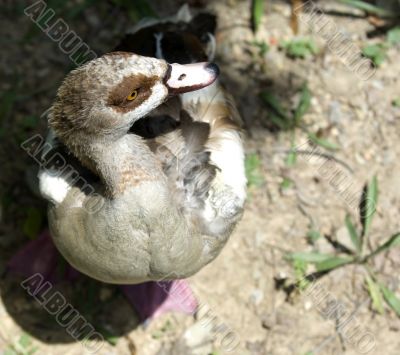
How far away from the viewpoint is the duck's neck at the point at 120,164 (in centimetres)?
243

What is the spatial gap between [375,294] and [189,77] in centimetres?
190

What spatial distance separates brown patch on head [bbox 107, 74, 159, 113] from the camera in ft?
7.15

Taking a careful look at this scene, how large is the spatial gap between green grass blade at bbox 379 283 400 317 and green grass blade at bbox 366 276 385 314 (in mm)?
25

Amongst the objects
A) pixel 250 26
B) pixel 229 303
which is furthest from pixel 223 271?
pixel 250 26

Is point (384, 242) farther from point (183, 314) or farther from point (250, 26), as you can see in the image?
point (250, 26)

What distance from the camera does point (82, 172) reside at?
→ 109 inches

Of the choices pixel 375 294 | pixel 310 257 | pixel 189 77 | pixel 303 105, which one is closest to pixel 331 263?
pixel 310 257

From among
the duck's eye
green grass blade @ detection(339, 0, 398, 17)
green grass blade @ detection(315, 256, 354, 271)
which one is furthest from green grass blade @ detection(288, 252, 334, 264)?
the duck's eye

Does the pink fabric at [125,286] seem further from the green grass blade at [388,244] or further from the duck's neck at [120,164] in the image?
the duck's neck at [120,164]

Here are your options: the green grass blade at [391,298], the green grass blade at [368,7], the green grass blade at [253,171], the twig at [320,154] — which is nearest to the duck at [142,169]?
the green grass blade at [253,171]

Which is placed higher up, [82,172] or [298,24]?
[82,172]

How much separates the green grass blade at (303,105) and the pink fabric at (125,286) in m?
1.24

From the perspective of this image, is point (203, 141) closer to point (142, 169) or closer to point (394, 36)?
point (142, 169)

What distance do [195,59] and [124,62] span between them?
1.01m
